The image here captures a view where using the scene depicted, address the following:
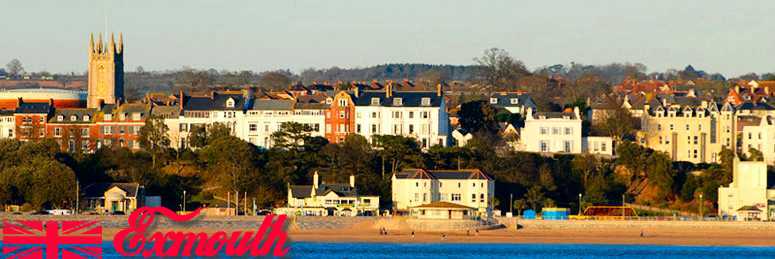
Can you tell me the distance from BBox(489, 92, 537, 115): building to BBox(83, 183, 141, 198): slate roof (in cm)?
2663

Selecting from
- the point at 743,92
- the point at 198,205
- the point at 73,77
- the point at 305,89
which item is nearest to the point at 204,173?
the point at 198,205

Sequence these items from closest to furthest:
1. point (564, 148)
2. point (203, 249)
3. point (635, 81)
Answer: point (203, 249) < point (564, 148) < point (635, 81)

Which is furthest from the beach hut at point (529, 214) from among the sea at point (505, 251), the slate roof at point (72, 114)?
the slate roof at point (72, 114)

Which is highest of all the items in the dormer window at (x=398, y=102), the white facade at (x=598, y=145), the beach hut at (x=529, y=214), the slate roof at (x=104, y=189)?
the dormer window at (x=398, y=102)

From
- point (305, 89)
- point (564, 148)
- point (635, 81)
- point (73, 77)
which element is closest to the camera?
point (564, 148)

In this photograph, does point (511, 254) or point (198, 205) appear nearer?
point (511, 254)

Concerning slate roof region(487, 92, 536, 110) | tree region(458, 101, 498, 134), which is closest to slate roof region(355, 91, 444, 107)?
tree region(458, 101, 498, 134)

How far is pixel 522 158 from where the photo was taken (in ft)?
294

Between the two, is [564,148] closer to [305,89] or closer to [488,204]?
[488,204]

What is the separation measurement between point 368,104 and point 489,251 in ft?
74.0

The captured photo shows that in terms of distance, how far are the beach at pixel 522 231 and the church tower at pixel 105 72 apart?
89.1 feet

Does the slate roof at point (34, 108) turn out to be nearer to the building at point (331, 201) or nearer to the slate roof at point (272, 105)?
the slate roof at point (272, 105)

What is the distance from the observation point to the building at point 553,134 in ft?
309

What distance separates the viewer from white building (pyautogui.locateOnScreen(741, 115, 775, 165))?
308 feet
